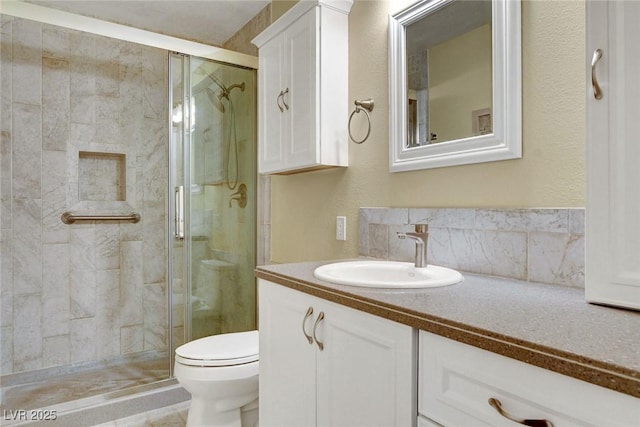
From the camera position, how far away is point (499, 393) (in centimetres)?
72

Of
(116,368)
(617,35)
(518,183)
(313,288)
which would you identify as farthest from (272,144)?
(116,368)

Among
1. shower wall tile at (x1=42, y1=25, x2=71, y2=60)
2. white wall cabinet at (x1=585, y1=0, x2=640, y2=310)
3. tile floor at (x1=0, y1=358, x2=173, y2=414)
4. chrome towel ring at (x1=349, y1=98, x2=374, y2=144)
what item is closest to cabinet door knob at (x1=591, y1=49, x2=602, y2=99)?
white wall cabinet at (x1=585, y1=0, x2=640, y2=310)

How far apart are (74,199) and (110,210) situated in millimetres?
230

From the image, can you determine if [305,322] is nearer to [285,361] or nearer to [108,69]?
[285,361]

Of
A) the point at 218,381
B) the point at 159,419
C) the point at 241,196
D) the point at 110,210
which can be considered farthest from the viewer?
the point at 110,210

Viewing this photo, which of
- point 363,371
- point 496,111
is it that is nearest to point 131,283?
point 363,371

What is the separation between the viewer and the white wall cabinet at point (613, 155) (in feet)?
2.78

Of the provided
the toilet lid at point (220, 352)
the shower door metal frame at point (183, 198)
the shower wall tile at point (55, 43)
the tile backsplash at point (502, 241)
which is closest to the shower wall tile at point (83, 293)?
the shower door metal frame at point (183, 198)

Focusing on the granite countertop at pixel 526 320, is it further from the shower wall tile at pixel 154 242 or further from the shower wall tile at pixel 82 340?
the shower wall tile at pixel 82 340

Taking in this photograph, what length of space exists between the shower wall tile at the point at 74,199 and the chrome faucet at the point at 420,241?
7.33 ft

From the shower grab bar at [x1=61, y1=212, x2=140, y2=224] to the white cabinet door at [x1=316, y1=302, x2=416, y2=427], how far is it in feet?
7.26

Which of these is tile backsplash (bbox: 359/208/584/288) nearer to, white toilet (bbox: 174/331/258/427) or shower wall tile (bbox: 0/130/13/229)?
white toilet (bbox: 174/331/258/427)

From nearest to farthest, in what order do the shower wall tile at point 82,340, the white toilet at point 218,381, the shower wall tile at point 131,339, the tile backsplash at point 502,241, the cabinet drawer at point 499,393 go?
the cabinet drawer at point 499,393
the tile backsplash at point 502,241
the white toilet at point 218,381
the shower wall tile at point 82,340
the shower wall tile at point 131,339

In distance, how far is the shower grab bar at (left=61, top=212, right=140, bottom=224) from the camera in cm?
269
